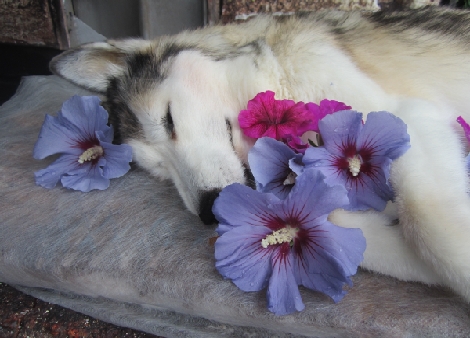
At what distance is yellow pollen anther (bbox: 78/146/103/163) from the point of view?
5.64ft

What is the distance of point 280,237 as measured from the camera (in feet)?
3.57

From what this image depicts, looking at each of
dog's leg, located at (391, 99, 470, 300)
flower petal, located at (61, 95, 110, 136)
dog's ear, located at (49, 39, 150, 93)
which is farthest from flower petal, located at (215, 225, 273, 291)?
dog's ear, located at (49, 39, 150, 93)

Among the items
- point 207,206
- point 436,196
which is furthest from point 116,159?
point 436,196

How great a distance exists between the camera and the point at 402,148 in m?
1.17

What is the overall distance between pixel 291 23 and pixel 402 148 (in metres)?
0.92

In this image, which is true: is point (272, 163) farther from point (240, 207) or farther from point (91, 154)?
point (91, 154)

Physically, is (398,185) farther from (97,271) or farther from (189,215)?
(97,271)

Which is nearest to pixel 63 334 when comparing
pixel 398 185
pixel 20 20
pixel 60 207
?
pixel 60 207

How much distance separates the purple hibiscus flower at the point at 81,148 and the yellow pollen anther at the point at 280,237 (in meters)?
0.86

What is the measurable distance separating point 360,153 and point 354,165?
50mm

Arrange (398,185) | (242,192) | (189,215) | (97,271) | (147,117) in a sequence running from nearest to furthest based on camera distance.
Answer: (242,192)
(398,185)
(97,271)
(189,215)
(147,117)

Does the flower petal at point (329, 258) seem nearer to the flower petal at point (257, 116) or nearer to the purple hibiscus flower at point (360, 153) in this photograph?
the purple hibiscus flower at point (360, 153)

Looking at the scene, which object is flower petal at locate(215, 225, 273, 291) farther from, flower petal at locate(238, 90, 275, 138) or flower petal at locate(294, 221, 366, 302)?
flower petal at locate(238, 90, 275, 138)

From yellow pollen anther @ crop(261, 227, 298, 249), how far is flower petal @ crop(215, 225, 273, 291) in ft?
0.07
